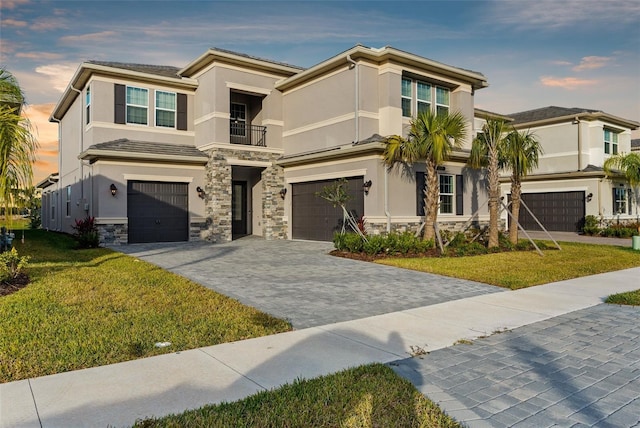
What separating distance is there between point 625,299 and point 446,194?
1103 cm

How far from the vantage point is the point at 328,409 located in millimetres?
3438

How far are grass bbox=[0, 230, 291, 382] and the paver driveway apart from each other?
2.06ft

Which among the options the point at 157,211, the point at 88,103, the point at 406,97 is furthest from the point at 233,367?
the point at 88,103

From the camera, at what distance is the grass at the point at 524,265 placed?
Result: 10078mm

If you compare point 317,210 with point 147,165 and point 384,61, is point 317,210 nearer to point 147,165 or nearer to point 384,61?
point 384,61

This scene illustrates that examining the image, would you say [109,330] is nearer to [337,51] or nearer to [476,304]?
[476,304]

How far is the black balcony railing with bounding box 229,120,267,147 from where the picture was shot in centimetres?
2019

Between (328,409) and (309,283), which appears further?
(309,283)

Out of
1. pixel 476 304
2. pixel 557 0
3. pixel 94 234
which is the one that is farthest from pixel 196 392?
pixel 557 0

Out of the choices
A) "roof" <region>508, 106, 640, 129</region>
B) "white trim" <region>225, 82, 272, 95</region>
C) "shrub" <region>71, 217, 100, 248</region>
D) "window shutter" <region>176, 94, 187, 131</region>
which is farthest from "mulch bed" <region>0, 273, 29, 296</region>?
"roof" <region>508, 106, 640, 129</region>

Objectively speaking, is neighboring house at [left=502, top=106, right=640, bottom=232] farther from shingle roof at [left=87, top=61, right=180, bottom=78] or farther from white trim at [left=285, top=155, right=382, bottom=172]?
shingle roof at [left=87, top=61, right=180, bottom=78]

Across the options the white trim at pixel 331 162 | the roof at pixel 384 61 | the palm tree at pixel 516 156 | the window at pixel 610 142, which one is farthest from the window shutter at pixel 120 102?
the window at pixel 610 142

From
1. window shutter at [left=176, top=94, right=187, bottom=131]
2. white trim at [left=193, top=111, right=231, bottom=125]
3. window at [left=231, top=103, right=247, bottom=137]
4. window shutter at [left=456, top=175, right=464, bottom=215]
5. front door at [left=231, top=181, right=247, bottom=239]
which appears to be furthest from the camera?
front door at [left=231, top=181, right=247, bottom=239]

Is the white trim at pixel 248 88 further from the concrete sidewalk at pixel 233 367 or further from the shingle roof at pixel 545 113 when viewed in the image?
the shingle roof at pixel 545 113
